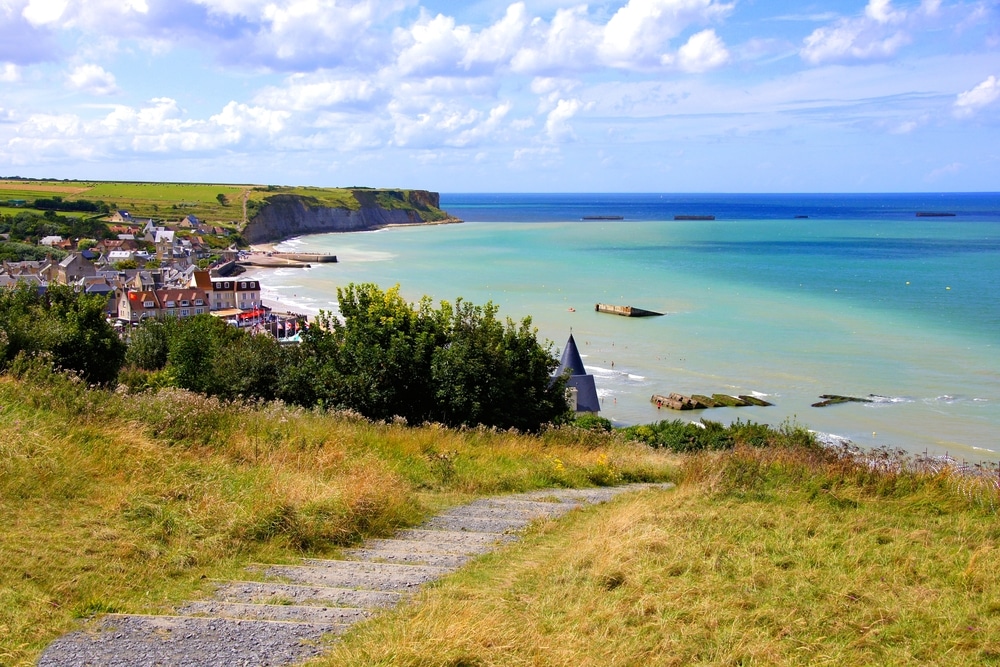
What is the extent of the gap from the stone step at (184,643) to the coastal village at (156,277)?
2934 centimetres

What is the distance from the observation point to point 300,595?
5.75 meters

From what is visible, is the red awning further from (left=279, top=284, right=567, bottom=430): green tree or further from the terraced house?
(left=279, top=284, right=567, bottom=430): green tree

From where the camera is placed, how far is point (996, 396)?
1330 inches

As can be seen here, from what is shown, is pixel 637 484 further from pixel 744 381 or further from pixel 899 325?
pixel 899 325

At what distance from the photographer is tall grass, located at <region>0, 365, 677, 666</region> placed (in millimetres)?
5758

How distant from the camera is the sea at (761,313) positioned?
32.1m

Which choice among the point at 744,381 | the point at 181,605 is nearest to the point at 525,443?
the point at 181,605

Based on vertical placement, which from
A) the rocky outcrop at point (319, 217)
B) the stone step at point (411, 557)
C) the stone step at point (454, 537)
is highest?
the rocky outcrop at point (319, 217)

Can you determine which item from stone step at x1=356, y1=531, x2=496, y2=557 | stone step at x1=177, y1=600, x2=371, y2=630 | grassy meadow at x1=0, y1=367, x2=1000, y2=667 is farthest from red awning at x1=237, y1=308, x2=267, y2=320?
stone step at x1=177, y1=600, x2=371, y2=630

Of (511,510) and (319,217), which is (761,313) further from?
(319,217)

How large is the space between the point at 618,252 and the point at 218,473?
107948mm

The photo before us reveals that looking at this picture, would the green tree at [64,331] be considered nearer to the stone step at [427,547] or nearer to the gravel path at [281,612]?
the stone step at [427,547]

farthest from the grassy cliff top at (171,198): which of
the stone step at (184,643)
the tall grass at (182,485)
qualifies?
the stone step at (184,643)

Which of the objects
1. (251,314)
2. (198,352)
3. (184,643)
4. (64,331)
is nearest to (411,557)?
(184,643)
